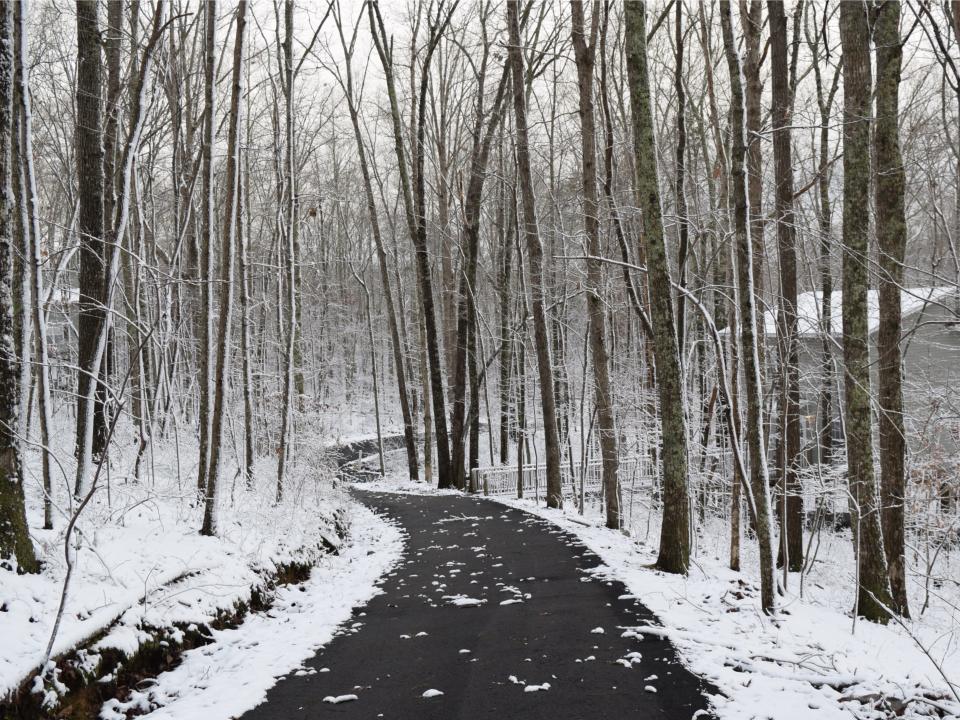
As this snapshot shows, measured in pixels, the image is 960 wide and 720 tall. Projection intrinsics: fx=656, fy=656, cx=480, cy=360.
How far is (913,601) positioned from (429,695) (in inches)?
399

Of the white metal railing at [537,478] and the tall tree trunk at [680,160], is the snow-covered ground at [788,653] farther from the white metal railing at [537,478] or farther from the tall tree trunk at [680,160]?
the white metal railing at [537,478]

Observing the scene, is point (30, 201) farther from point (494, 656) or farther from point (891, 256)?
point (891, 256)

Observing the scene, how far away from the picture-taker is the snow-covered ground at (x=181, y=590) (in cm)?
416

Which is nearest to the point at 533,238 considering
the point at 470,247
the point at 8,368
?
the point at 470,247

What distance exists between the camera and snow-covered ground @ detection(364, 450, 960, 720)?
3.92m

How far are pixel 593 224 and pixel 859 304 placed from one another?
4824mm

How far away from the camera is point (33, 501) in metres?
6.98

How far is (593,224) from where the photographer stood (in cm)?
1163

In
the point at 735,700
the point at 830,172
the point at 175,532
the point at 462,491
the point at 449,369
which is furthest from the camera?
the point at 449,369

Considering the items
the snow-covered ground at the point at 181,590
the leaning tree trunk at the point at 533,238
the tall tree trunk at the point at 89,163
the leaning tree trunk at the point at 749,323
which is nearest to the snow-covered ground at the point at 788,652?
the leaning tree trunk at the point at 749,323

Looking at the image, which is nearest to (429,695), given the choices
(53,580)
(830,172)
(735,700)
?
(735,700)

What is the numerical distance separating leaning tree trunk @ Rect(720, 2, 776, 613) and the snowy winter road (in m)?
1.29

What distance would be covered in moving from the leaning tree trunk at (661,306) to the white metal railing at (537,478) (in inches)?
377

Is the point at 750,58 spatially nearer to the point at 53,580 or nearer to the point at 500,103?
the point at 500,103
